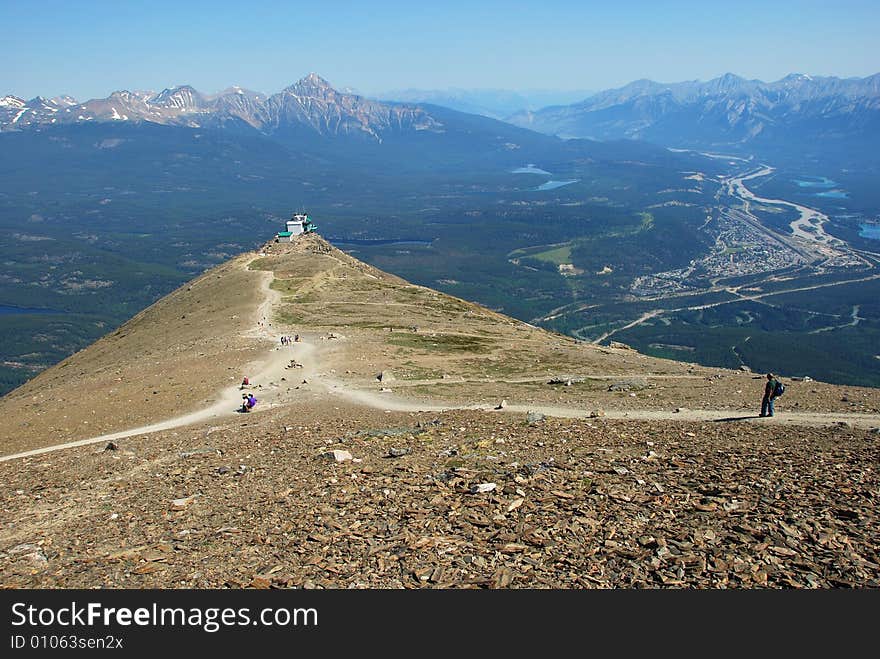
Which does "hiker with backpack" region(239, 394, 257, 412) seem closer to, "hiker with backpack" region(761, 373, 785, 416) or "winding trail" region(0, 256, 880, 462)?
"winding trail" region(0, 256, 880, 462)

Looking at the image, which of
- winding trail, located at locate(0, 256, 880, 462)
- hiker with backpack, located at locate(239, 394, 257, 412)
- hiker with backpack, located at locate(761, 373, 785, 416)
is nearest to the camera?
winding trail, located at locate(0, 256, 880, 462)

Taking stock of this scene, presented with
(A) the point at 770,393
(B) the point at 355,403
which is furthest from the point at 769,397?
(B) the point at 355,403

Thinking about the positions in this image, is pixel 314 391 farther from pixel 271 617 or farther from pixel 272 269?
pixel 272 269

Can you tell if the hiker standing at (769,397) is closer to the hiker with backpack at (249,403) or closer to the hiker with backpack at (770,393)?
the hiker with backpack at (770,393)

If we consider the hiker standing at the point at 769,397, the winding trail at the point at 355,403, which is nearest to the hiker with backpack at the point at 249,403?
the winding trail at the point at 355,403

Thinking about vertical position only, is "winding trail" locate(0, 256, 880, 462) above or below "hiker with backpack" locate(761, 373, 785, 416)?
below

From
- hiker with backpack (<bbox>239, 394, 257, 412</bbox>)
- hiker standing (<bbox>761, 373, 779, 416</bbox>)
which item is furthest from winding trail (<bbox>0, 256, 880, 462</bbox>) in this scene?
hiker with backpack (<bbox>239, 394, 257, 412</bbox>)

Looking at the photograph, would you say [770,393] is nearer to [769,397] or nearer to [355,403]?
[769,397]

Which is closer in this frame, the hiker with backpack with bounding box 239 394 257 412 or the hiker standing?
the hiker standing
